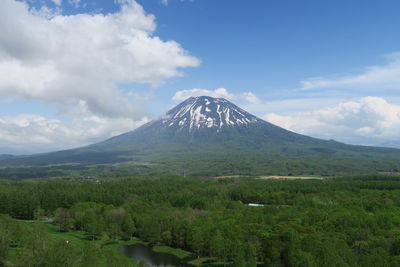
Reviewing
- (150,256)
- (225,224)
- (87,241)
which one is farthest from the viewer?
(87,241)

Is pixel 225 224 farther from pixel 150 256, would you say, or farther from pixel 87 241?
pixel 87 241

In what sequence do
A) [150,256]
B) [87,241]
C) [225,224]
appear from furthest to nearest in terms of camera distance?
[87,241] < [225,224] < [150,256]

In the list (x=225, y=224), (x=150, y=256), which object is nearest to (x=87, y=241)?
(x=150, y=256)

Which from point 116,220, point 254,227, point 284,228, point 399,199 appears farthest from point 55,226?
point 399,199

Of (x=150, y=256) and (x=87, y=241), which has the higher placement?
(x=87, y=241)

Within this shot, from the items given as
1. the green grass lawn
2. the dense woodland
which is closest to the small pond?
the green grass lawn

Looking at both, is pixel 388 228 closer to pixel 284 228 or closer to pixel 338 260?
pixel 284 228

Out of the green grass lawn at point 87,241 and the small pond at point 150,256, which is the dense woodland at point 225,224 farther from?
the small pond at point 150,256
